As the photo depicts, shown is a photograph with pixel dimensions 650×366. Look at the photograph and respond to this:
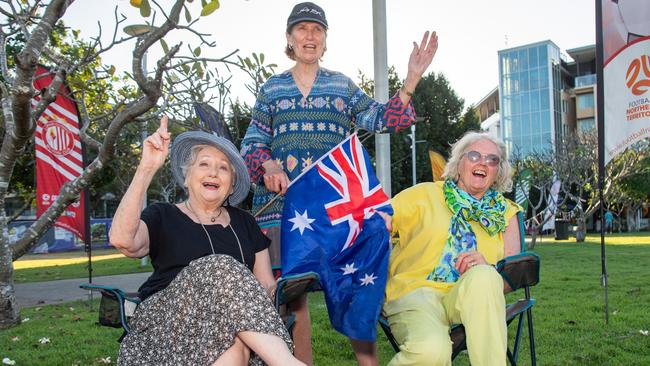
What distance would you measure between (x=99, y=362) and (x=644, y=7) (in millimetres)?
5189

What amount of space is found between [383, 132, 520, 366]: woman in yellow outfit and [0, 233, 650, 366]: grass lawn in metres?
1.31

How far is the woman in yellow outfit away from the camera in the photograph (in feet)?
8.14

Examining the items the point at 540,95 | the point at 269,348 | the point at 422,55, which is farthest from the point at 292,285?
the point at 540,95

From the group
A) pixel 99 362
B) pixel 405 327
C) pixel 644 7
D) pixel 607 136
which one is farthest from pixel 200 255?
pixel 644 7

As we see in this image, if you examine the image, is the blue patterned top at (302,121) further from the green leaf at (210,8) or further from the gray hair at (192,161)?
the green leaf at (210,8)

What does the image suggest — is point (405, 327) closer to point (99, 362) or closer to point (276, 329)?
point (276, 329)

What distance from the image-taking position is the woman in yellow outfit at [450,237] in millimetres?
2480

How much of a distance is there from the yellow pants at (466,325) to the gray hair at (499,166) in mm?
727

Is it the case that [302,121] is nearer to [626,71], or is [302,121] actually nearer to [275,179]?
[275,179]

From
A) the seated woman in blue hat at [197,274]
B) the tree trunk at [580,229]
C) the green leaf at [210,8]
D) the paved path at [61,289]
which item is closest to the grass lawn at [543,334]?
the paved path at [61,289]

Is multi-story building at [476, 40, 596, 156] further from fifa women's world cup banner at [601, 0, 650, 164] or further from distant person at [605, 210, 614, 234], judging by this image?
fifa women's world cup banner at [601, 0, 650, 164]

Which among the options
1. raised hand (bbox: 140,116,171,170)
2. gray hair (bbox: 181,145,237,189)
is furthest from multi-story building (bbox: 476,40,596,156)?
raised hand (bbox: 140,116,171,170)

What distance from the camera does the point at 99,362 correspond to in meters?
3.95

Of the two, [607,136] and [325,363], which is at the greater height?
[607,136]
